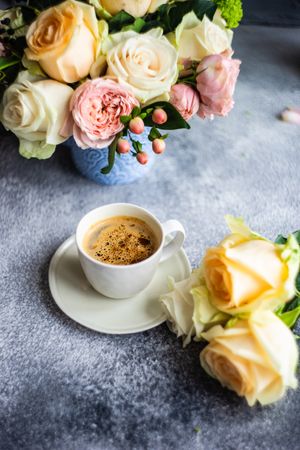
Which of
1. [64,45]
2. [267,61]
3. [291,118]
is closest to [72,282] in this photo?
[64,45]

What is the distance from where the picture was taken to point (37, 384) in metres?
0.52

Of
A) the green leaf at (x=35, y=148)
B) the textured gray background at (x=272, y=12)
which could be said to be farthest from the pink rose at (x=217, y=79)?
the textured gray background at (x=272, y=12)

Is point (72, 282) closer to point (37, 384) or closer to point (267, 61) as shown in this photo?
point (37, 384)

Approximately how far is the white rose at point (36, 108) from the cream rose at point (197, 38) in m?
0.15

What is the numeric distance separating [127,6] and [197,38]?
0.09 metres

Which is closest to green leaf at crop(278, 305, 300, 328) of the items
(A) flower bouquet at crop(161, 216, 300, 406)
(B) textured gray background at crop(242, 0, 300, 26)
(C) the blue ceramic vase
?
(A) flower bouquet at crop(161, 216, 300, 406)

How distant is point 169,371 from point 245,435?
10 cm

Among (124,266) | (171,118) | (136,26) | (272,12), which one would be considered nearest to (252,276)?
(124,266)

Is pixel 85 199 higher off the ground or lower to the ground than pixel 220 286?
lower

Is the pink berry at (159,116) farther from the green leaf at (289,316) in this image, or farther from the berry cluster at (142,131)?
the green leaf at (289,316)

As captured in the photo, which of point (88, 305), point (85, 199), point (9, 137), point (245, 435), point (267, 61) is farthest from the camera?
point (267, 61)

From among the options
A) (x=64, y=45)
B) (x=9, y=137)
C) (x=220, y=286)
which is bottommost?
(x=9, y=137)

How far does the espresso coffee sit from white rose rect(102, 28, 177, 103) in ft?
0.49

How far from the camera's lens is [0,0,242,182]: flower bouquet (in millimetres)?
576
